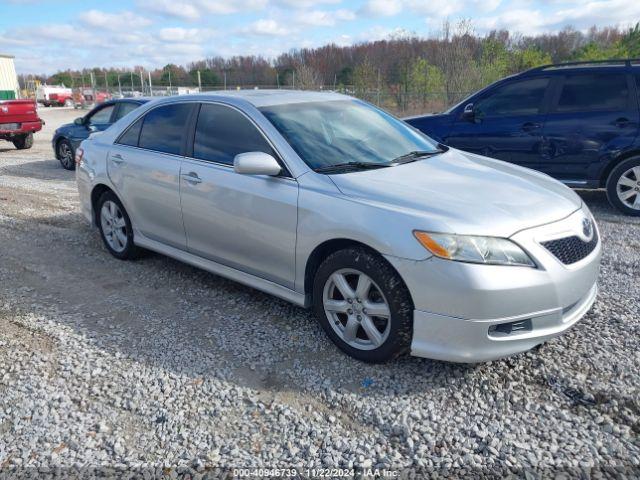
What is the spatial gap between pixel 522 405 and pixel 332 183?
5.63 ft

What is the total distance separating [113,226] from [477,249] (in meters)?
3.89

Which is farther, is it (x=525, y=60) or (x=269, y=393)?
(x=525, y=60)

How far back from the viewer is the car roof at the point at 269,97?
4215 mm

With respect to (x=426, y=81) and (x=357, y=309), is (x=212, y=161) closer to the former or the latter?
(x=357, y=309)

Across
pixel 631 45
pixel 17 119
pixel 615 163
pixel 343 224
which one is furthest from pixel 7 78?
pixel 343 224

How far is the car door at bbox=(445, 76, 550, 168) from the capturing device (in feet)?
23.8

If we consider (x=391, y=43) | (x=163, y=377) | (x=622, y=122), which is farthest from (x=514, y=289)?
(x=391, y=43)

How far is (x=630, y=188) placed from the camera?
6.89 meters

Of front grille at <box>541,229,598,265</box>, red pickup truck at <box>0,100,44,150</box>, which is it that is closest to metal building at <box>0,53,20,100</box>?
red pickup truck at <box>0,100,44,150</box>

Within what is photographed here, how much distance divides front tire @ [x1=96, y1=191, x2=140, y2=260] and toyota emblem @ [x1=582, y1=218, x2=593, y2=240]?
3.95 m

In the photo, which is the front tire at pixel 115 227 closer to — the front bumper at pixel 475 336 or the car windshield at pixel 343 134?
the car windshield at pixel 343 134

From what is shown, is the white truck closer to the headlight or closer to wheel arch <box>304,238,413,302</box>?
wheel arch <box>304,238,413,302</box>

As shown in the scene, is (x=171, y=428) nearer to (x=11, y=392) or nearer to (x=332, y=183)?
(x=11, y=392)

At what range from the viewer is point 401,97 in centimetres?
2625
